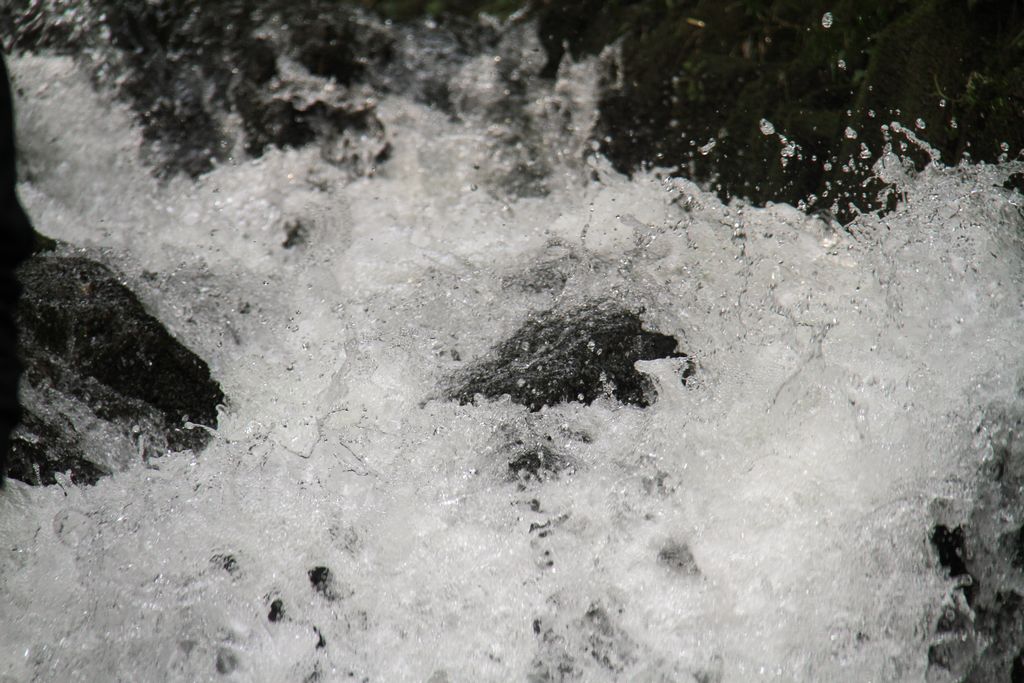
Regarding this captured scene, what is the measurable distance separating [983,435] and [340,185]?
2.14 metres

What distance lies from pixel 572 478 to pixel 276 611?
0.92m

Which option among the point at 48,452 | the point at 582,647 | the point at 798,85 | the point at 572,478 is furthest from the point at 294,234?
the point at 798,85

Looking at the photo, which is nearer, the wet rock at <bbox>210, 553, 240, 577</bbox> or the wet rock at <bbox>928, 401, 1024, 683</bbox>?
the wet rock at <bbox>928, 401, 1024, 683</bbox>

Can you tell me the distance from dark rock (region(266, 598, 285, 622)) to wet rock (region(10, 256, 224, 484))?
525 millimetres

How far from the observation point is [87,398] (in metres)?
2.25

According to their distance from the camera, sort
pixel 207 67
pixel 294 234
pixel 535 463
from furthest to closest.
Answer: pixel 207 67
pixel 294 234
pixel 535 463

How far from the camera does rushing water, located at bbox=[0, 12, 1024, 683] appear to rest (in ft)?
6.69

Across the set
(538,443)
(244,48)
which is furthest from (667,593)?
(244,48)

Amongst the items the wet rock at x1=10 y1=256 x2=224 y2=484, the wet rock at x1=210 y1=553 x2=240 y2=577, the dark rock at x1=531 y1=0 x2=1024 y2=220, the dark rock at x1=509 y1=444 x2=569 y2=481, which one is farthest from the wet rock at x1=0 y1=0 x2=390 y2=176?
the wet rock at x1=210 y1=553 x2=240 y2=577

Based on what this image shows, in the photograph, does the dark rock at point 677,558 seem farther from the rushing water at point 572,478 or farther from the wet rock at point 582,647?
the wet rock at point 582,647

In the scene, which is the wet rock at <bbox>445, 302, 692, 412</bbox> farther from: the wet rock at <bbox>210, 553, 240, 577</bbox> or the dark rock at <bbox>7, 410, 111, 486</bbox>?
the dark rock at <bbox>7, 410, 111, 486</bbox>

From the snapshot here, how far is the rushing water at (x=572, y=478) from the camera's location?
204cm

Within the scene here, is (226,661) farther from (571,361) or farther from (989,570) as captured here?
(989,570)

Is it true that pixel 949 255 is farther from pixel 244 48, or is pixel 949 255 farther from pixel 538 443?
pixel 244 48
